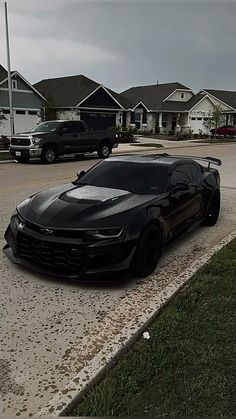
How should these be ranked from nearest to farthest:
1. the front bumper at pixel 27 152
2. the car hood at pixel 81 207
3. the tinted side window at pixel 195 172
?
the car hood at pixel 81 207 < the tinted side window at pixel 195 172 < the front bumper at pixel 27 152

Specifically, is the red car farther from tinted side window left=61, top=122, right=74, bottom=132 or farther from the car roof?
the car roof

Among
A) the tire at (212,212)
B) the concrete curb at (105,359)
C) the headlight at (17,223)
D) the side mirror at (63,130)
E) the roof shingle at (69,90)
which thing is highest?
the roof shingle at (69,90)

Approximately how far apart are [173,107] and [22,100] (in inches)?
952

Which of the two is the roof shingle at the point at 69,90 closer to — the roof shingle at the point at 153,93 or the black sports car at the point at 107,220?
the roof shingle at the point at 153,93

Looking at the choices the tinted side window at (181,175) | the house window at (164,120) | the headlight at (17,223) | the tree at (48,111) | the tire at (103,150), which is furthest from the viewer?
the house window at (164,120)

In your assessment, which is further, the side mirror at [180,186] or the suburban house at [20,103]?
the suburban house at [20,103]

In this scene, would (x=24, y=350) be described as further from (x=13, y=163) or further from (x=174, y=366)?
(x=13, y=163)

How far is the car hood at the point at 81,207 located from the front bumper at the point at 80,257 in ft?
0.67

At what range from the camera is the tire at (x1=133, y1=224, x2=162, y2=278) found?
4.54 metres

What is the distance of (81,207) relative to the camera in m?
4.68

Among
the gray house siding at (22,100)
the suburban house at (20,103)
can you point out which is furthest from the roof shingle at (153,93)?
the suburban house at (20,103)

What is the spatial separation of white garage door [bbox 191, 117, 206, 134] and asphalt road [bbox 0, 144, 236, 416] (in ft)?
165

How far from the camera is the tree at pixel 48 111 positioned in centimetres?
3541

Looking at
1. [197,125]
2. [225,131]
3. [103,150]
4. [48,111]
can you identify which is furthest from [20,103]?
[197,125]
